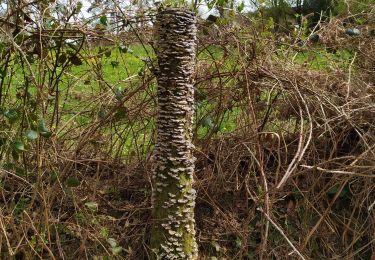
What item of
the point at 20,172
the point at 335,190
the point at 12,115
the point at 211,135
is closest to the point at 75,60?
the point at 12,115

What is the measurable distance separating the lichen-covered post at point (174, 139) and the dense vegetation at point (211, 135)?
312 mm

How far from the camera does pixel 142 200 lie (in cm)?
476

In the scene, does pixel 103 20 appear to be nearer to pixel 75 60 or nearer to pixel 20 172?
pixel 75 60

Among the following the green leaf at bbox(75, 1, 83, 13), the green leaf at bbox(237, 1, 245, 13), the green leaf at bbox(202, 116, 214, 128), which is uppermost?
the green leaf at bbox(237, 1, 245, 13)

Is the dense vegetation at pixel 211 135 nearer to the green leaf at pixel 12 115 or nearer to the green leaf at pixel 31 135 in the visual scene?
the green leaf at pixel 12 115

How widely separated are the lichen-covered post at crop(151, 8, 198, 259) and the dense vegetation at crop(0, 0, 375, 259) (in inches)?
12.3

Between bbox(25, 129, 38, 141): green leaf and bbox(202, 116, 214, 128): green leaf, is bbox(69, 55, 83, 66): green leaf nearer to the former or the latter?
bbox(25, 129, 38, 141): green leaf

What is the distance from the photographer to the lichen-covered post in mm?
3639

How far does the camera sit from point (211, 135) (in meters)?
4.70

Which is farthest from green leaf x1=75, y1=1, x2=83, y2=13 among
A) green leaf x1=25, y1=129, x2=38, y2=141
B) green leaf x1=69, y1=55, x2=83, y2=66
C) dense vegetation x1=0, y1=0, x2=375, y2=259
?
green leaf x1=25, y1=129, x2=38, y2=141

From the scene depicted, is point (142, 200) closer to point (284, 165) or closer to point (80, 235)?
point (80, 235)

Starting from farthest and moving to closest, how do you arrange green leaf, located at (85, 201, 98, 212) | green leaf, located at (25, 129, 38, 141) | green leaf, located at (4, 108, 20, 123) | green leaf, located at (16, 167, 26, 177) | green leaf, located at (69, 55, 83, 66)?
green leaf, located at (16, 167, 26, 177)
green leaf, located at (69, 55, 83, 66)
green leaf, located at (85, 201, 98, 212)
green leaf, located at (4, 108, 20, 123)
green leaf, located at (25, 129, 38, 141)

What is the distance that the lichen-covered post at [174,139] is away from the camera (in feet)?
11.9

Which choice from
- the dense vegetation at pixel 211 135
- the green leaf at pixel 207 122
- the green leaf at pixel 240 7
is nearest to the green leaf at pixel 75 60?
the dense vegetation at pixel 211 135
